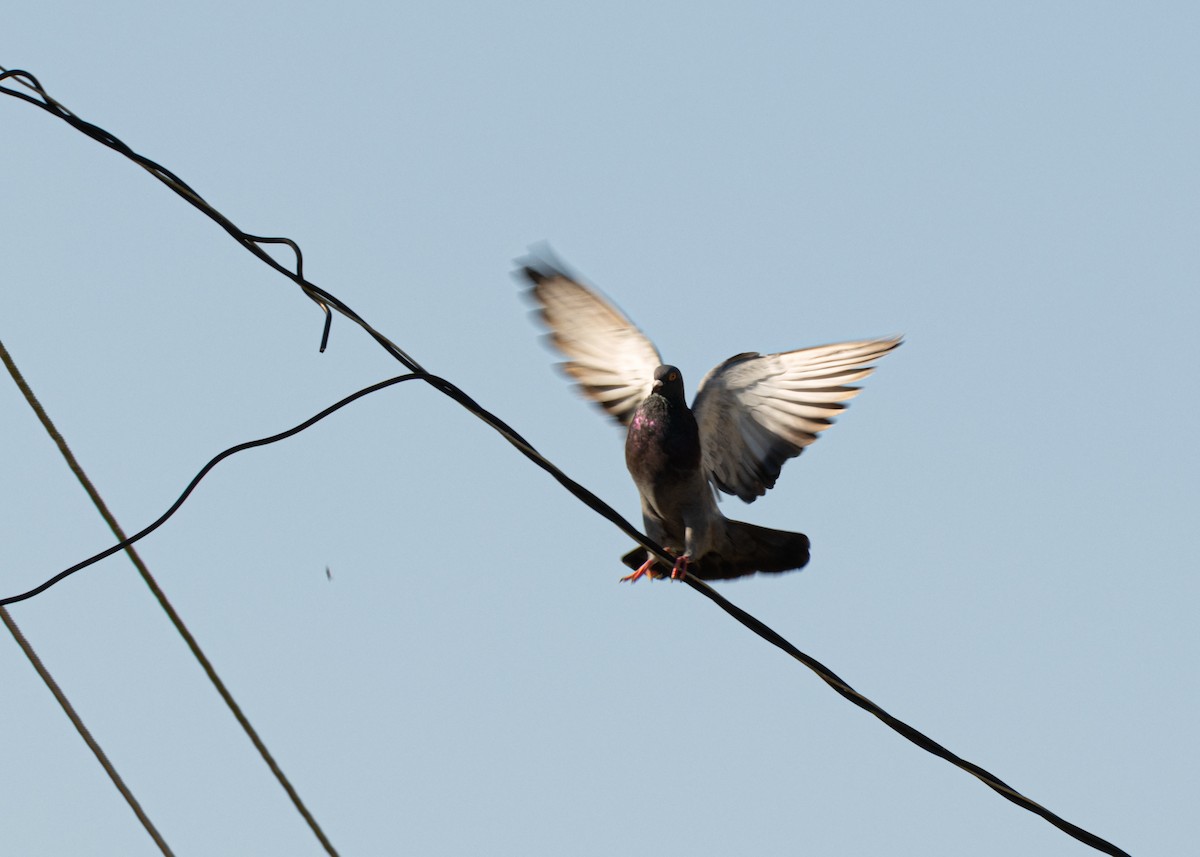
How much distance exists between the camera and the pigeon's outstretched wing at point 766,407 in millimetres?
6988

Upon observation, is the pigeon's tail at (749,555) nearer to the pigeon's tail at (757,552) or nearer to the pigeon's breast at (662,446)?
the pigeon's tail at (757,552)

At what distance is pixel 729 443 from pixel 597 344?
0.92 metres

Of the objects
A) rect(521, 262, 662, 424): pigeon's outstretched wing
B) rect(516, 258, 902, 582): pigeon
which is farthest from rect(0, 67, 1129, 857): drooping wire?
rect(521, 262, 662, 424): pigeon's outstretched wing

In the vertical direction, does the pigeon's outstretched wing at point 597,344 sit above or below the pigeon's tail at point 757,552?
above

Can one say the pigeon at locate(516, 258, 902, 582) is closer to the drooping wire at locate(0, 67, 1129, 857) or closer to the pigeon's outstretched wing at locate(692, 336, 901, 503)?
the pigeon's outstretched wing at locate(692, 336, 901, 503)

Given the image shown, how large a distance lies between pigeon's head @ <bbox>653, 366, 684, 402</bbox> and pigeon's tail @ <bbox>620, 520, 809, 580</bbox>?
601 mm

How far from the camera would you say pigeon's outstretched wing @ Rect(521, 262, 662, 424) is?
7.97m

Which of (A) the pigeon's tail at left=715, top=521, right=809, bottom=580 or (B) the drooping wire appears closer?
(B) the drooping wire

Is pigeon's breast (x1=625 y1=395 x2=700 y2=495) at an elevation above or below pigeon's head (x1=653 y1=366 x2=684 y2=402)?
below

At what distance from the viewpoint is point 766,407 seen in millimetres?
7336

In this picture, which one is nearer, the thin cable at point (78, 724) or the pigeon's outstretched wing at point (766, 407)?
the thin cable at point (78, 724)

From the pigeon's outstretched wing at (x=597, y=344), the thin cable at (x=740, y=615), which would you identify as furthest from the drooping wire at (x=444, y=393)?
the pigeon's outstretched wing at (x=597, y=344)

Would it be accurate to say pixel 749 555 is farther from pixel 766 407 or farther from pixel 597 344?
pixel 597 344

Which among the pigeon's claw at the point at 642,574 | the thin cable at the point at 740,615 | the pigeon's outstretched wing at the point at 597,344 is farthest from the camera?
the pigeon's outstretched wing at the point at 597,344
